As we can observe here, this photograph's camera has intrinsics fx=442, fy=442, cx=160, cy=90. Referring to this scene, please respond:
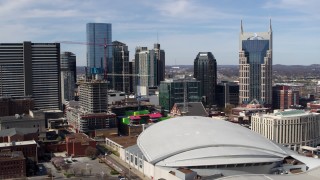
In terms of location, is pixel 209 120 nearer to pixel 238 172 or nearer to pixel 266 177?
pixel 238 172

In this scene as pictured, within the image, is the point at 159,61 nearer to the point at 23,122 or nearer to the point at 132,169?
the point at 23,122

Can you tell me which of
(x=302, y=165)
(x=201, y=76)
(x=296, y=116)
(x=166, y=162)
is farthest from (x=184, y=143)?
(x=201, y=76)

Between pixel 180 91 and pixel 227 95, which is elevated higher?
pixel 180 91

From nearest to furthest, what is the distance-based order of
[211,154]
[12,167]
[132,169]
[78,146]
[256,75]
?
[211,154] < [12,167] < [132,169] < [78,146] < [256,75]

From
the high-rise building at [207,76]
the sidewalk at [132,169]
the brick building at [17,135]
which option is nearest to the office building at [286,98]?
the high-rise building at [207,76]

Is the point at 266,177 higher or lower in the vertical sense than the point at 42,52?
lower

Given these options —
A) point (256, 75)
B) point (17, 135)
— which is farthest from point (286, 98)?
point (17, 135)

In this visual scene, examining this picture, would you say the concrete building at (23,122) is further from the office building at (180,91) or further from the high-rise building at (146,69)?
the high-rise building at (146,69)
